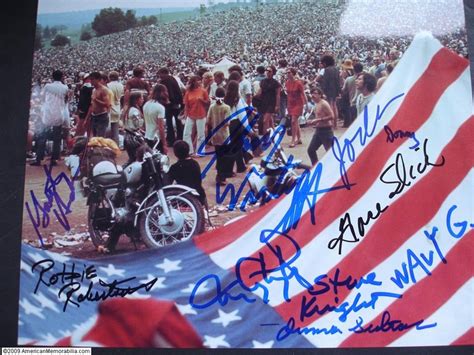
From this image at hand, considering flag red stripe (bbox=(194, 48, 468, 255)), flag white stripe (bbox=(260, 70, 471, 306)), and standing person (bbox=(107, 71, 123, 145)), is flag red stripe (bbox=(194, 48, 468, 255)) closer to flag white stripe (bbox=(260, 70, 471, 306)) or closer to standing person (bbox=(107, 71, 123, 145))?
flag white stripe (bbox=(260, 70, 471, 306))

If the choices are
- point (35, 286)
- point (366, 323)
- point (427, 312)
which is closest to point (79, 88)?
point (35, 286)

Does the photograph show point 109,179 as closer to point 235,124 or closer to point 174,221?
point 174,221

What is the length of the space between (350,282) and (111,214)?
1.72 metres

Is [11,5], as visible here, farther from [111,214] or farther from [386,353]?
[386,353]

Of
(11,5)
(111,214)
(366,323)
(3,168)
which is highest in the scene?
(11,5)

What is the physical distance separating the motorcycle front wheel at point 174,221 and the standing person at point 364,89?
132 cm

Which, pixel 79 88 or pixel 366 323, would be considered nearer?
pixel 366 323

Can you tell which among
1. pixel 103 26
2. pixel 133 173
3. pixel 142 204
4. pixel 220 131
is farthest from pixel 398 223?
pixel 103 26

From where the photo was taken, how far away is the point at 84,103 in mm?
3973

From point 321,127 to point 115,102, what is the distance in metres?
1.48

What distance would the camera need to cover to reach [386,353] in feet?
12.2

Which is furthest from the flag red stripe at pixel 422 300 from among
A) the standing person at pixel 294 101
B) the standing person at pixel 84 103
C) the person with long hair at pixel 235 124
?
the standing person at pixel 84 103
